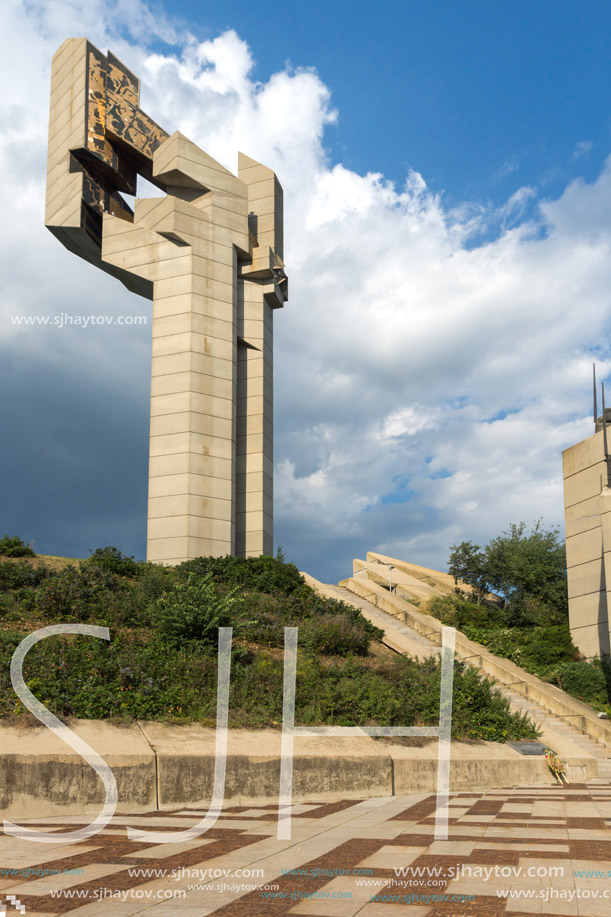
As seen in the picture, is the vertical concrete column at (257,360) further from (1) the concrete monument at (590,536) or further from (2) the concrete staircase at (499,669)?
(1) the concrete monument at (590,536)

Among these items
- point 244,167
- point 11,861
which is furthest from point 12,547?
point 244,167

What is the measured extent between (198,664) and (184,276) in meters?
20.0

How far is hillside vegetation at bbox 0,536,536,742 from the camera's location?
446 inches

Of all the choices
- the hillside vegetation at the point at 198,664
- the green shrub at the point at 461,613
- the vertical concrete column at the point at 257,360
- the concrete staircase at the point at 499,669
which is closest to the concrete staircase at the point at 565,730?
the concrete staircase at the point at 499,669

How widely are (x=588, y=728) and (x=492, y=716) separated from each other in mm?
5436

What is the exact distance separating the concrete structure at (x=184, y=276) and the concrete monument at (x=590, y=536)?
12117 mm

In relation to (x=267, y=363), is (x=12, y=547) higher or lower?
lower

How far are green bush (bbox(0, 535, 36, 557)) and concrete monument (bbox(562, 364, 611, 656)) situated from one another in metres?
18.0

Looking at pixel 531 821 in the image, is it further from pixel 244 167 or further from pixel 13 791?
pixel 244 167

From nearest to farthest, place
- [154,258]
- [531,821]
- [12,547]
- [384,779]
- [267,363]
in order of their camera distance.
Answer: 1. [531,821]
2. [384,779]
3. [12,547]
4. [154,258]
5. [267,363]

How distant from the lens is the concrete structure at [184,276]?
27.9 m

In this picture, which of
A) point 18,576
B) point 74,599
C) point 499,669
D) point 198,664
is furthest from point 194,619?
point 499,669

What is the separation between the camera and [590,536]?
24.5 meters

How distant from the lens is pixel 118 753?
964 centimetres
